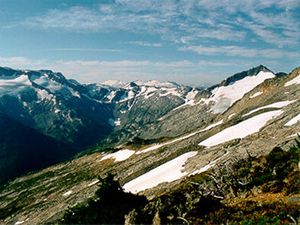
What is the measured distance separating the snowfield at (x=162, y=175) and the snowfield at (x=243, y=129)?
706 cm

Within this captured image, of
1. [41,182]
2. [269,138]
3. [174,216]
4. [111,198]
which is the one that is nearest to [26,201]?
[41,182]

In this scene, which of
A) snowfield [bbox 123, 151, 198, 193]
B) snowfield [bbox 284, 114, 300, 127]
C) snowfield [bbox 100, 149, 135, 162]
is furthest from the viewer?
snowfield [bbox 100, 149, 135, 162]

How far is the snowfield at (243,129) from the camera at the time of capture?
82787 millimetres

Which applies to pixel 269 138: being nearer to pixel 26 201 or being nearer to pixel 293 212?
pixel 293 212

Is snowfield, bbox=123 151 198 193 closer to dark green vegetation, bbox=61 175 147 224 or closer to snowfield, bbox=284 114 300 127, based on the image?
snowfield, bbox=284 114 300 127

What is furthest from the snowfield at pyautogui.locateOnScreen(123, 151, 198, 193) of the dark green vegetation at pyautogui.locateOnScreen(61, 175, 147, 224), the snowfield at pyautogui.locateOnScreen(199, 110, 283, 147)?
the dark green vegetation at pyautogui.locateOnScreen(61, 175, 147, 224)

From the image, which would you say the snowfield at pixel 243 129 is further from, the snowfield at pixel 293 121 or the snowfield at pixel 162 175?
the snowfield at pixel 293 121

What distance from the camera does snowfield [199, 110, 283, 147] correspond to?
82.8 metres

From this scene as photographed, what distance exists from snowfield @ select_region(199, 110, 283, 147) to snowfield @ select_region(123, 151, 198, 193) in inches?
278

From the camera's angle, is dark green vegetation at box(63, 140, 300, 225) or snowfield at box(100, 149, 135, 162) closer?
dark green vegetation at box(63, 140, 300, 225)

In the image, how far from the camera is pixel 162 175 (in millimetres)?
77000

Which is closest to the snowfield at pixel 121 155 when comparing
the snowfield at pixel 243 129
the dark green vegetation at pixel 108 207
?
the snowfield at pixel 243 129

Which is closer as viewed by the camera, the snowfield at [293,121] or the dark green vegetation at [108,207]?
the dark green vegetation at [108,207]

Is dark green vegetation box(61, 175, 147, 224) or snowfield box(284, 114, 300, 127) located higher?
dark green vegetation box(61, 175, 147, 224)
